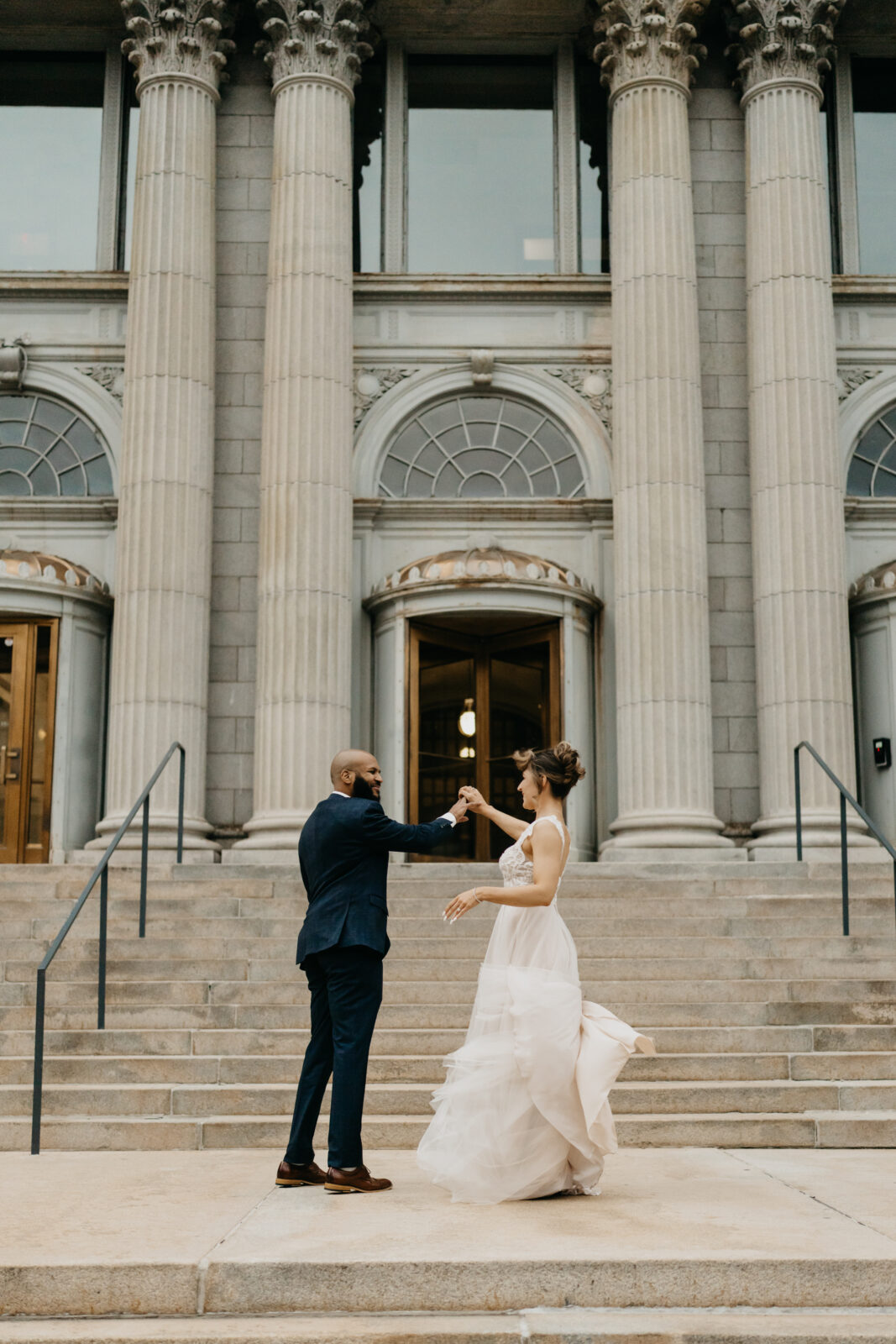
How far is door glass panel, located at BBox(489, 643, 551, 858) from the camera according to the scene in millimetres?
16516

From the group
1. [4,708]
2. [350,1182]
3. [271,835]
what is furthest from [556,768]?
[4,708]

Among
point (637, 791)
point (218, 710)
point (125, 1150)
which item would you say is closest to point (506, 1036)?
point (125, 1150)

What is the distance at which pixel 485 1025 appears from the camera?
22.3 ft

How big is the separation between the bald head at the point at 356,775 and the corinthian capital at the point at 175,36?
1258 centimetres

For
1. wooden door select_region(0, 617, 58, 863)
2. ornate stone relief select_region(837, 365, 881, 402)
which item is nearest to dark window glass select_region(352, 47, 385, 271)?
ornate stone relief select_region(837, 365, 881, 402)

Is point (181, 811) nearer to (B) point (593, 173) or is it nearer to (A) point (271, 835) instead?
(A) point (271, 835)

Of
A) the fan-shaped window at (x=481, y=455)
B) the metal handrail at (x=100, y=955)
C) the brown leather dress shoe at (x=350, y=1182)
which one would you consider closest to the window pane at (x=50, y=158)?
the fan-shaped window at (x=481, y=455)

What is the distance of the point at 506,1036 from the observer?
671cm

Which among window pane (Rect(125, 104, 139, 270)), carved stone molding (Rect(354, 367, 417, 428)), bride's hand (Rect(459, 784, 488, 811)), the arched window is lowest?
bride's hand (Rect(459, 784, 488, 811))

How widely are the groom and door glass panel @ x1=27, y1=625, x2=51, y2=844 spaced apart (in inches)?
390

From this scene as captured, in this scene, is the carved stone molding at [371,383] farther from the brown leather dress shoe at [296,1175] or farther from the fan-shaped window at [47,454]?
the brown leather dress shoe at [296,1175]

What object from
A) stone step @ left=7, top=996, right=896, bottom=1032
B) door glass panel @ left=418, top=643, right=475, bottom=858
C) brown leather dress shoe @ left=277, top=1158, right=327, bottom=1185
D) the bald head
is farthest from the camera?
door glass panel @ left=418, top=643, right=475, bottom=858

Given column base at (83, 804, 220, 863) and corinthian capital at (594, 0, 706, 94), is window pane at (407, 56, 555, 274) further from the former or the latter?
column base at (83, 804, 220, 863)

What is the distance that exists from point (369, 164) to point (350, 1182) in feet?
47.8
